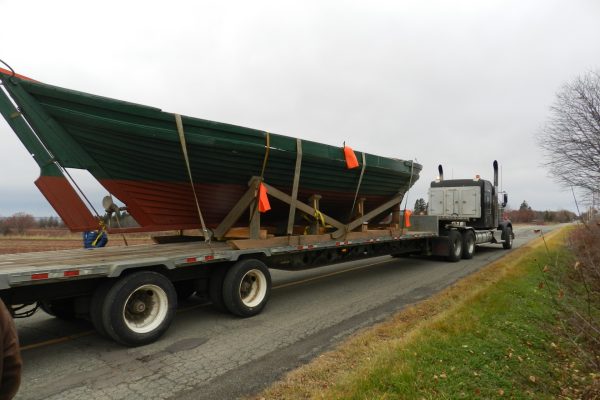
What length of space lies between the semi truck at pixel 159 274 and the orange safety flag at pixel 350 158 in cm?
105

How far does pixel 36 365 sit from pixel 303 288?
15.1ft

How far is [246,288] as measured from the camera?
571 centimetres

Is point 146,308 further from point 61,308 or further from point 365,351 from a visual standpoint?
point 365,351

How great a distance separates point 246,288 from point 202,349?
58.7 inches

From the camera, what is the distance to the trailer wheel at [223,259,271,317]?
530 centimetres

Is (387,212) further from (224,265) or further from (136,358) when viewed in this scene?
(136,358)

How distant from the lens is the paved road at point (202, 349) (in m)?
3.40

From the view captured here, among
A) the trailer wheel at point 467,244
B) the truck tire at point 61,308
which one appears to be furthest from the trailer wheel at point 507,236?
the truck tire at point 61,308

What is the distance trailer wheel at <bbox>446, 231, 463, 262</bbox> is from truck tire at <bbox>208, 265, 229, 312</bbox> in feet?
→ 27.0

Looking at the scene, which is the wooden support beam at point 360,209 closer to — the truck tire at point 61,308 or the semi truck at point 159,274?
the semi truck at point 159,274

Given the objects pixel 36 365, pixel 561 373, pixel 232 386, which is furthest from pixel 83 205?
pixel 561 373

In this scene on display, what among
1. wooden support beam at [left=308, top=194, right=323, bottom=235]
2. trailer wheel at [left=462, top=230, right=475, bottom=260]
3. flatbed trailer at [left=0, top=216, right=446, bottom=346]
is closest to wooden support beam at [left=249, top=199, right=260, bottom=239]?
flatbed trailer at [left=0, top=216, right=446, bottom=346]

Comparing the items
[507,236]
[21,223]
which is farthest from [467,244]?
[21,223]

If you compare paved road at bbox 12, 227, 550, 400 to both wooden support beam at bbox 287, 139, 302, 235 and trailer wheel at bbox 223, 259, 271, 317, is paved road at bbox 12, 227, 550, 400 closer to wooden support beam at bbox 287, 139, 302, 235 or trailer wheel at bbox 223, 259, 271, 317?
trailer wheel at bbox 223, 259, 271, 317
